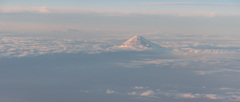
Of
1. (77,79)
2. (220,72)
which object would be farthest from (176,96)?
(220,72)

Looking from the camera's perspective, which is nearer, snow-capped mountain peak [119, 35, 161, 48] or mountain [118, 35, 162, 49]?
mountain [118, 35, 162, 49]

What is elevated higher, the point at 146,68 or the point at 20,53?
the point at 20,53

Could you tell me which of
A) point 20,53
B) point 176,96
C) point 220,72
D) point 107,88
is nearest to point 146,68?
point 220,72

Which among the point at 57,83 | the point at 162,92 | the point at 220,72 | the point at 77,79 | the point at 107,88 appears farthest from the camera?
the point at 220,72

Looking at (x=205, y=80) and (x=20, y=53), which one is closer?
(x=205, y=80)

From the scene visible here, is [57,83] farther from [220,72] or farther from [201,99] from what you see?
[220,72]

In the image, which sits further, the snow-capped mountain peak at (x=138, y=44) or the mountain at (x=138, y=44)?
the snow-capped mountain peak at (x=138, y=44)

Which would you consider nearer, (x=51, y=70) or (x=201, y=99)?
(x=201, y=99)

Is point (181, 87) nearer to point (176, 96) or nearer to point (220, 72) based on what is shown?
point (176, 96)

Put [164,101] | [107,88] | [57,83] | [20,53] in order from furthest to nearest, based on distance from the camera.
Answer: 1. [20,53]
2. [57,83]
3. [107,88]
4. [164,101]
